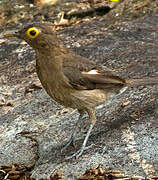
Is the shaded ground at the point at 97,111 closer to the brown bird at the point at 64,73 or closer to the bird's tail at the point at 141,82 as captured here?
the bird's tail at the point at 141,82

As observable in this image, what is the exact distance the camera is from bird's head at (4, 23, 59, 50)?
536 cm

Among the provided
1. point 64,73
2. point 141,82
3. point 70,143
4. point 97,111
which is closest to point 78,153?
point 70,143

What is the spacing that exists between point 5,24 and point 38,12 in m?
0.98

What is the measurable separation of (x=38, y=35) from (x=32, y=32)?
0.09 metres

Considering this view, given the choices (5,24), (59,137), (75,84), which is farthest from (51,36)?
(5,24)

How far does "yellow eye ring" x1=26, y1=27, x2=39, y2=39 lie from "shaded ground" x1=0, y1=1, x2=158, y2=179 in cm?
161

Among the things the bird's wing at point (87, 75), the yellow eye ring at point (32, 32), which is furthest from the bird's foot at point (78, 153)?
the yellow eye ring at point (32, 32)

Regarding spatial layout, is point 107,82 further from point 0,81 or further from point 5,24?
point 5,24

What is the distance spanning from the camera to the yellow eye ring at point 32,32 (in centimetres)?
534

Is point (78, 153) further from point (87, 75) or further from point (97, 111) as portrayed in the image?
point (97, 111)

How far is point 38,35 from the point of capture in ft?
17.6

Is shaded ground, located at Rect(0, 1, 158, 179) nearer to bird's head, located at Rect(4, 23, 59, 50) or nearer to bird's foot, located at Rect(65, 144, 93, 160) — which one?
bird's foot, located at Rect(65, 144, 93, 160)

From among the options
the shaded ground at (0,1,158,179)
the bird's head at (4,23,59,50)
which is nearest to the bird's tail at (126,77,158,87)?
the shaded ground at (0,1,158,179)

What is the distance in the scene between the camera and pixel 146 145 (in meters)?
5.11
